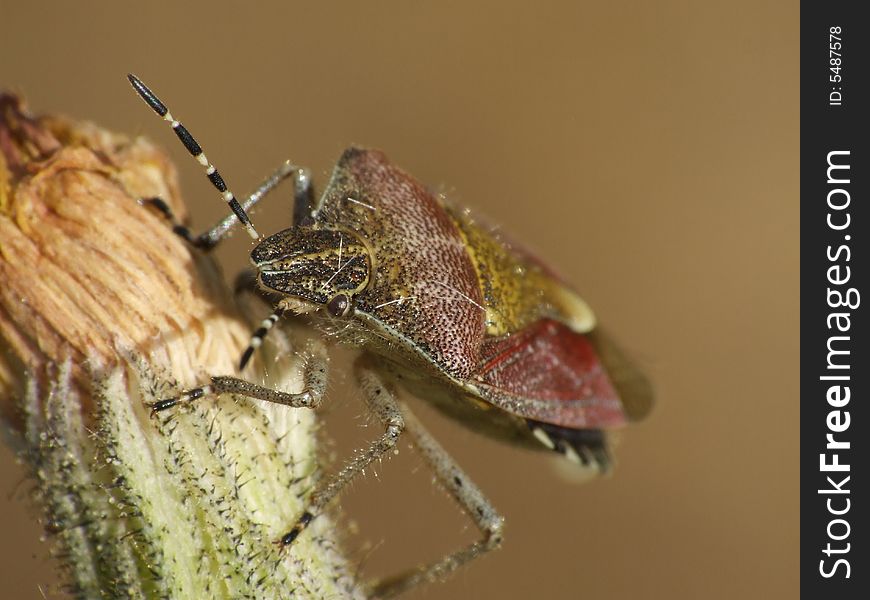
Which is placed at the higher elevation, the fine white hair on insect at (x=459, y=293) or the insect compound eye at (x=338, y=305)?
the insect compound eye at (x=338, y=305)

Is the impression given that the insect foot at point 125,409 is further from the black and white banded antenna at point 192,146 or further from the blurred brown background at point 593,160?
the blurred brown background at point 593,160

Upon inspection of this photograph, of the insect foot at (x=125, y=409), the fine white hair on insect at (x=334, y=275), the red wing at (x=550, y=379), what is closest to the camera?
the insect foot at (x=125, y=409)

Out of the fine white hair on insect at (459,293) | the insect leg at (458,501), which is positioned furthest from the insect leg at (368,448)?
the fine white hair on insect at (459,293)

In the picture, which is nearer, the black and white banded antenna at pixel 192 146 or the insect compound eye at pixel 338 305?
the black and white banded antenna at pixel 192 146

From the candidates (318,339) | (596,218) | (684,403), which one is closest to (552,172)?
(596,218)
